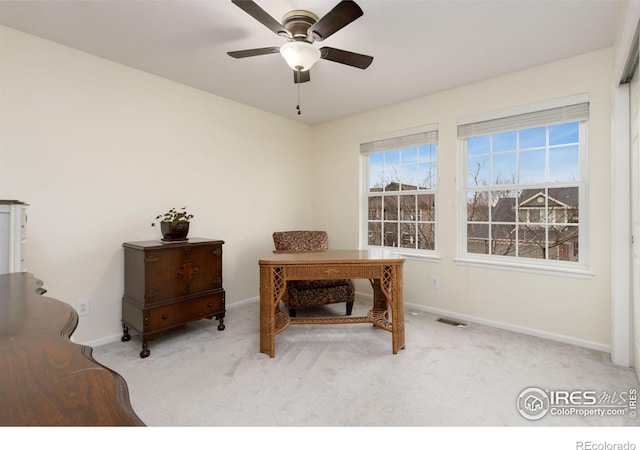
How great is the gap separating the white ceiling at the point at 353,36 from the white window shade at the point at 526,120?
1.43ft

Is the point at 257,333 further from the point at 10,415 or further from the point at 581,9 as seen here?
the point at 581,9

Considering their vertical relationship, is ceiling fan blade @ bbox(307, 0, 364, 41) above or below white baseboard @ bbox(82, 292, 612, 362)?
above

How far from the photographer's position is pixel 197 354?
2518 mm

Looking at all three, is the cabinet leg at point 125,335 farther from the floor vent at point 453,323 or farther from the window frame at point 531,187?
the window frame at point 531,187

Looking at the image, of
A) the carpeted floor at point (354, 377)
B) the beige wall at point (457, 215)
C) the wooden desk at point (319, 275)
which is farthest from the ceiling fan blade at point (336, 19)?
the carpeted floor at point (354, 377)

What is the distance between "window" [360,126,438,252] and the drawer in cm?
220

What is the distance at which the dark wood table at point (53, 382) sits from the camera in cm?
53

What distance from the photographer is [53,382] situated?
0.61 meters

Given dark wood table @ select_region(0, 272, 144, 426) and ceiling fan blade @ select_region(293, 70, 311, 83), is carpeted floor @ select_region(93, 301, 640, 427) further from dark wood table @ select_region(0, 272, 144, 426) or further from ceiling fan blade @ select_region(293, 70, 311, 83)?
ceiling fan blade @ select_region(293, 70, 311, 83)

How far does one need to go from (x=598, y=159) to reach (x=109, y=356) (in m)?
4.36
